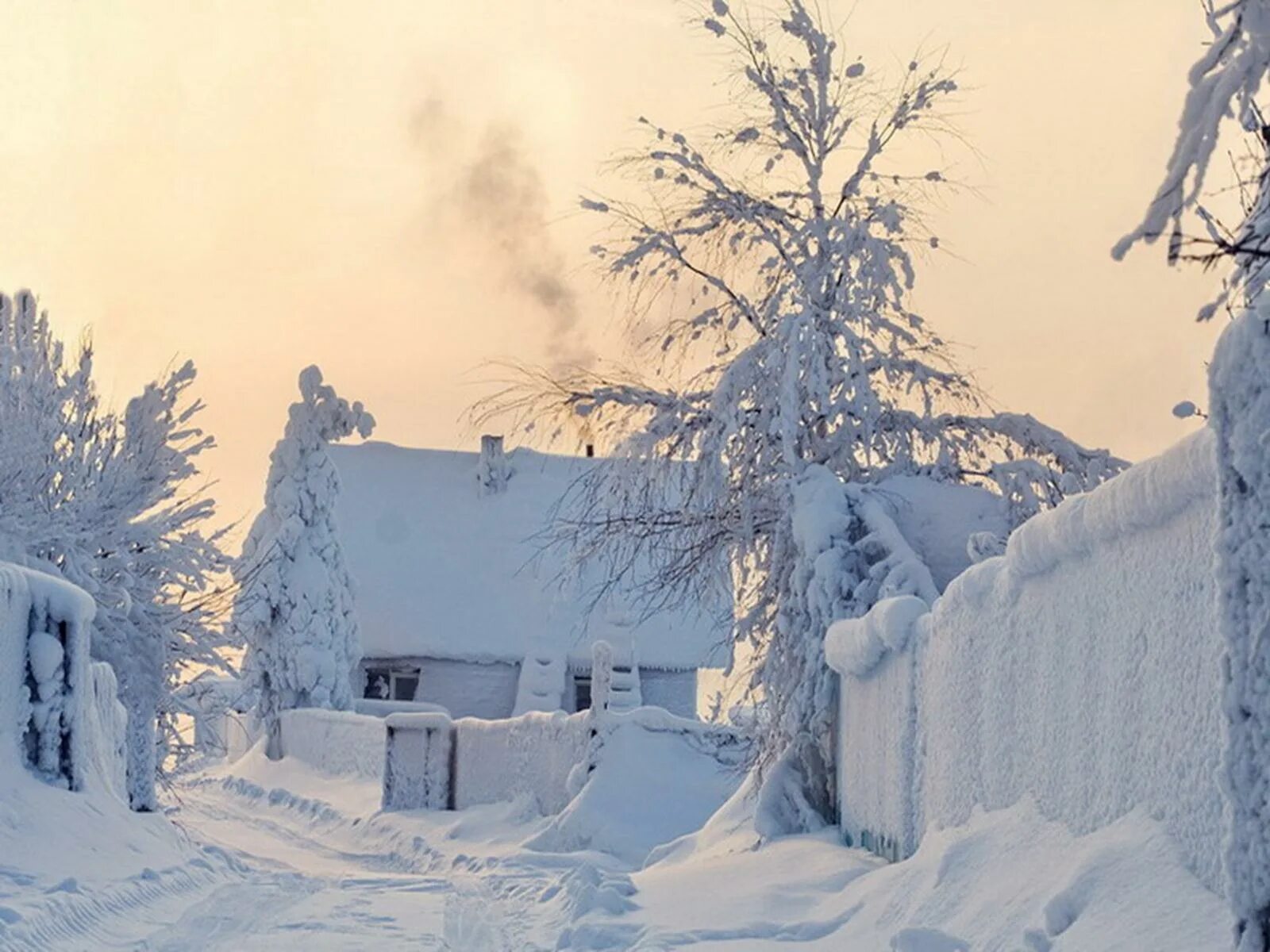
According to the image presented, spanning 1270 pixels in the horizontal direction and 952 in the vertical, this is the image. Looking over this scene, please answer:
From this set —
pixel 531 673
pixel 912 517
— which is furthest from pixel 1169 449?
pixel 531 673

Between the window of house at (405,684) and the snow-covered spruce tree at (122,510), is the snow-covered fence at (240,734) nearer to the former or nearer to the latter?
the window of house at (405,684)

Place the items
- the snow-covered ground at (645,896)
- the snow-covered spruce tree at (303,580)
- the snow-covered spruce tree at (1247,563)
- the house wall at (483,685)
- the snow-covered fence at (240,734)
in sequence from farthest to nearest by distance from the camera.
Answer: the house wall at (483,685) → the snow-covered fence at (240,734) → the snow-covered spruce tree at (303,580) → the snow-covered ground at (645,896) → the snow-covered spruce tree at (1247,563)

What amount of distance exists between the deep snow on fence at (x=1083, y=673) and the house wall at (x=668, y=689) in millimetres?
36157

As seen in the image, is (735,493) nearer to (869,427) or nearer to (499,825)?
(869,427)

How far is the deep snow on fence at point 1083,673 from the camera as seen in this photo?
747 cm

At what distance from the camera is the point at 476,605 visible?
50844 millimetres

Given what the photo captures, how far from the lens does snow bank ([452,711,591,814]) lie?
1133 inches

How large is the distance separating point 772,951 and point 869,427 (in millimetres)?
9085

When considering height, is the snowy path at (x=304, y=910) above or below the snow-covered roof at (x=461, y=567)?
below

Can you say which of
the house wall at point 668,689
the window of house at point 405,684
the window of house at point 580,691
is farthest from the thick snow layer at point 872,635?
the window of house at point 405,684

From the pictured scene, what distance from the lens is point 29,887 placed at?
13.3m

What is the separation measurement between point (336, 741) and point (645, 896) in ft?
83.6

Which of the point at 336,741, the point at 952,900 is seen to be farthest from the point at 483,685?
the point at 952,900

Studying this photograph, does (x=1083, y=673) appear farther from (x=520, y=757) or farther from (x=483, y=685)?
(x=483, y=685)
